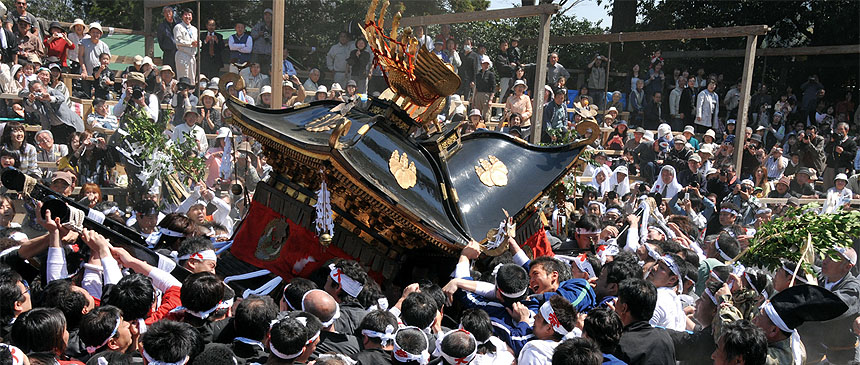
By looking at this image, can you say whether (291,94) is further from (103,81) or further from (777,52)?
(777,52)

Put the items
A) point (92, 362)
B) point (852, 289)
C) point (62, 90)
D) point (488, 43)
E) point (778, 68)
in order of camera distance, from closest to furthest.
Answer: point (92, 362), point (852, 289), point (62, 90), point (488, 43), point (778, 68)

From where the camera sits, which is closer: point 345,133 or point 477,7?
point 345,133

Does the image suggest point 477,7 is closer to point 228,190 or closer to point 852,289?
point 228,190

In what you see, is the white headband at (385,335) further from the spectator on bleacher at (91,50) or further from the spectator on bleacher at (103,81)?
the spectator on bleacher at (91,50)

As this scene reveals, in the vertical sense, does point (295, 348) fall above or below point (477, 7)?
below

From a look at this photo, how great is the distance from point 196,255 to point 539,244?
9.16 ft

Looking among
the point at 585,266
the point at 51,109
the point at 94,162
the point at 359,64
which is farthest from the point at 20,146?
the point at 585,266

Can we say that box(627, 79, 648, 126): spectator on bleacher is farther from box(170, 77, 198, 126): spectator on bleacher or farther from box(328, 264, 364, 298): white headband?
box(328, 264, 364, 298): white headband

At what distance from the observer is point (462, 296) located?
473 centimetres

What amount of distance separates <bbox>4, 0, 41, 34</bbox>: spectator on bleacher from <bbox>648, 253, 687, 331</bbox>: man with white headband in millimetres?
9520

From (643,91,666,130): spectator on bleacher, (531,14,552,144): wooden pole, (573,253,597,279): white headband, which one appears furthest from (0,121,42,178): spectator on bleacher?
(643,91,666,130): spectator on bleacher

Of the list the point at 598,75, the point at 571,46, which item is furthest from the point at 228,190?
the point at 571,46

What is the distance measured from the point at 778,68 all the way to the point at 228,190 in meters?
15.6

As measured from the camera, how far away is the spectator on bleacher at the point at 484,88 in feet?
46.8
